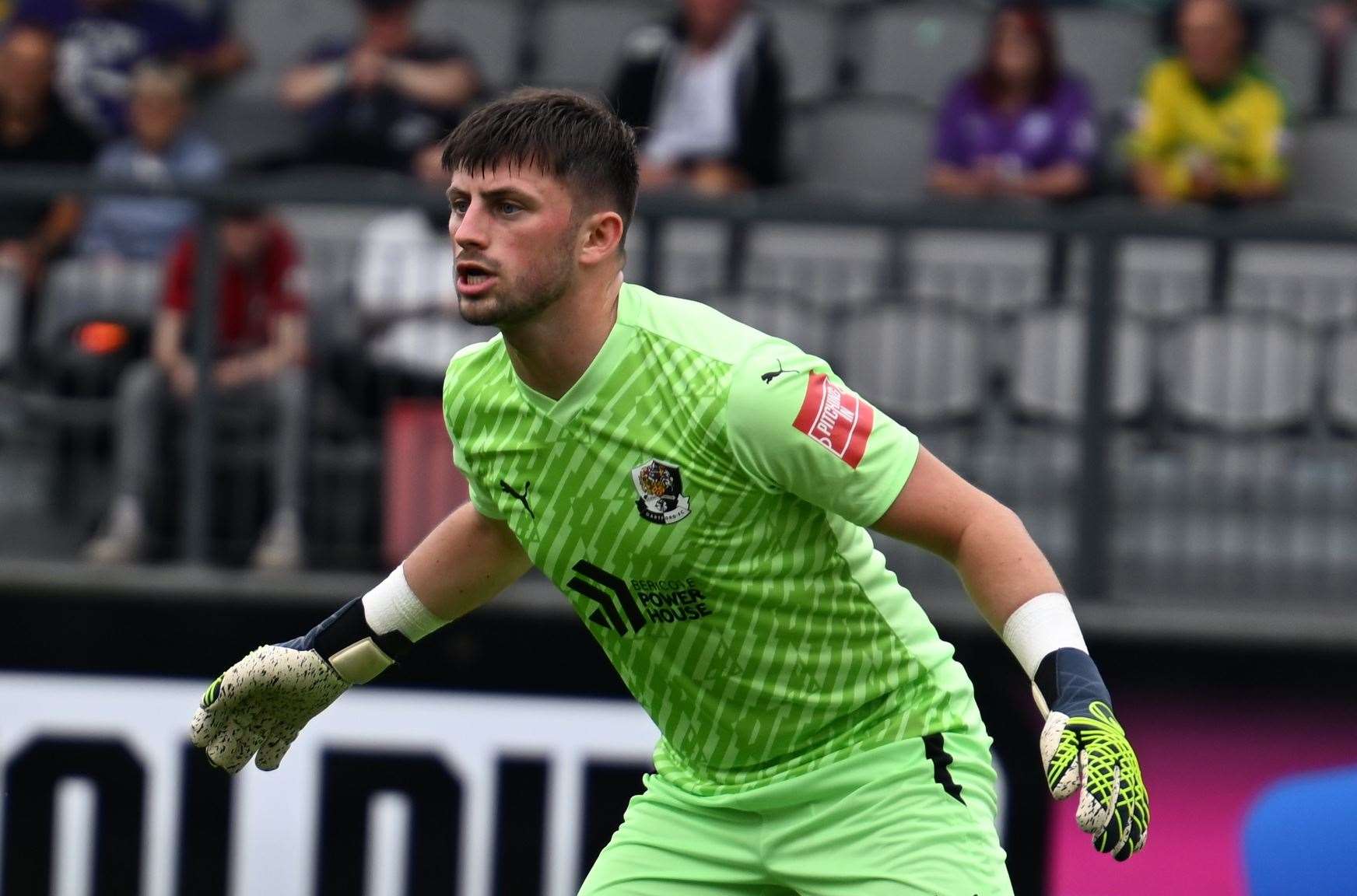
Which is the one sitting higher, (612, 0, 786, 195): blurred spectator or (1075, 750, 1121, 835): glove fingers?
(612, 0, 786, 195): blurred spectator

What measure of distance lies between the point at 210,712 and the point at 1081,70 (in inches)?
239

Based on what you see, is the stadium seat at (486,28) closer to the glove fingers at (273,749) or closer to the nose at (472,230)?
the glove fingers at (273,749)

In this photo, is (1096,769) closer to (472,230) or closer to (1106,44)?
(472,230)

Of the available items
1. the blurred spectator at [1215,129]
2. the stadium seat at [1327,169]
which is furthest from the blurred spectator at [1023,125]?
the stadium seat at [1327,169]

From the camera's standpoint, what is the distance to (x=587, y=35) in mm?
9367

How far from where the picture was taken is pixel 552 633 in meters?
7.19

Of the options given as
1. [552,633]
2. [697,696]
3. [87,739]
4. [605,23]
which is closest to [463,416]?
[697,696]

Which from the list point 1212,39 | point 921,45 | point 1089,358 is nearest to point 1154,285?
point 1089,358

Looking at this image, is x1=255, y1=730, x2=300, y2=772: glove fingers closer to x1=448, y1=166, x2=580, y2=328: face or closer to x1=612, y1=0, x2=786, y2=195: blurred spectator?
x1=448, y1=166, x2=580, y2=328: face

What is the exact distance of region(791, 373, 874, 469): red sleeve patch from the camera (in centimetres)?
362

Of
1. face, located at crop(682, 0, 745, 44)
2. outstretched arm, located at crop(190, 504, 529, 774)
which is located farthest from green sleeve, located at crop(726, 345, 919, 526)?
face, located at crop(682, 0, 745, 44)

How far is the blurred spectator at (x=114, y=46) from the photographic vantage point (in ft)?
28.6

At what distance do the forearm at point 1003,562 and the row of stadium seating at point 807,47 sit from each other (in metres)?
5.58

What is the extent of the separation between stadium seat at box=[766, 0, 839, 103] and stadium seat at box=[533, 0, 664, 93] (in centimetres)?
59
